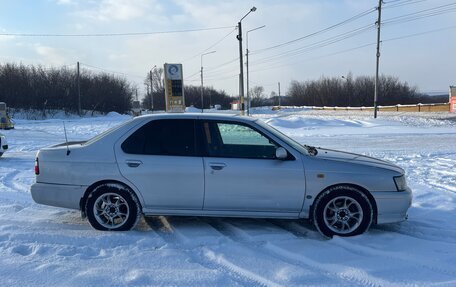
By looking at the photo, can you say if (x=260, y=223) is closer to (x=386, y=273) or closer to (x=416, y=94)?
(x=386, y=273)

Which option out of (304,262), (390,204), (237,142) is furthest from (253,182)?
(390,204)

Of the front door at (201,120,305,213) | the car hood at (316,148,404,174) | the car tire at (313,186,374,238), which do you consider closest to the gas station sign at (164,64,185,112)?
the car hood at (316,148,404,174)

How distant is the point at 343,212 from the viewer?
515 cm

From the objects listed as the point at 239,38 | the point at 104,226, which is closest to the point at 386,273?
the point at 104,226

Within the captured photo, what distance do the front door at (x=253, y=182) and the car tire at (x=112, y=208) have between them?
1002 mm

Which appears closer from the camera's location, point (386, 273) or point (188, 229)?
point (386, 273)

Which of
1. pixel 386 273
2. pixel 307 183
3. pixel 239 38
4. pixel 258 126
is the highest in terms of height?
pixel 239 38

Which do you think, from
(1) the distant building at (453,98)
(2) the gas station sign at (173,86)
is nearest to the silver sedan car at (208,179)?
(2) the gas station sign at (173,86)

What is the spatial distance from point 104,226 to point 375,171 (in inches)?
144

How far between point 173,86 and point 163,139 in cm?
1695

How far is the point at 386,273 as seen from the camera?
3996 millimetres

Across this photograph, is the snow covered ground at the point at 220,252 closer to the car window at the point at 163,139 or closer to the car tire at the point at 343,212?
the car tire at the point at 343,212

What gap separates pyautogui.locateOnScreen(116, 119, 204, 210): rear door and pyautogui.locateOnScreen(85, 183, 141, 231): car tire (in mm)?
188

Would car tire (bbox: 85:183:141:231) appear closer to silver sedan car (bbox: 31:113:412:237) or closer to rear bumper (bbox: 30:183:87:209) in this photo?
silver sedan car (bbox: 31:113:412:237)
